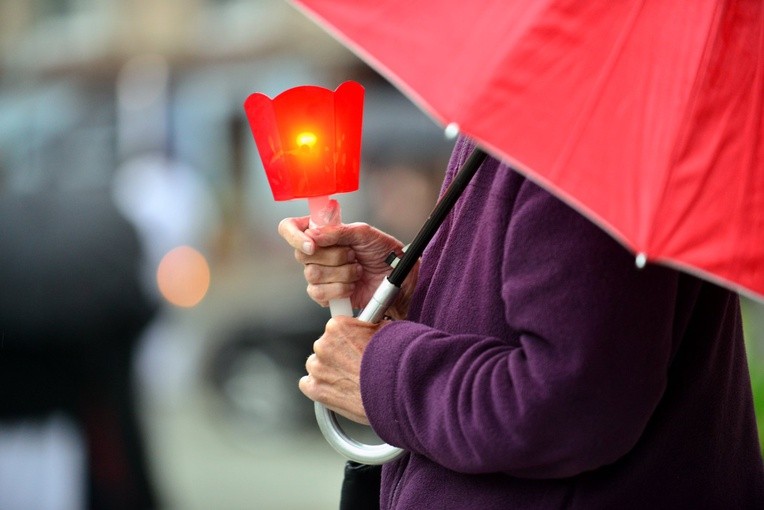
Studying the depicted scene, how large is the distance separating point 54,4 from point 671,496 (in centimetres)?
1632

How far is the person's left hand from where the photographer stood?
178cm

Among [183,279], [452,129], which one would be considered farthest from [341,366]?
[183,279]

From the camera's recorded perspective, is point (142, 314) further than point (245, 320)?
No

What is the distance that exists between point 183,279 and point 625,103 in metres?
7.53

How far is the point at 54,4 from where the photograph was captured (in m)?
16.7

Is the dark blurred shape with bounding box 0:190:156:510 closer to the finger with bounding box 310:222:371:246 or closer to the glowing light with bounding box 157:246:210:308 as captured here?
the finger with bounding box 310:222:371:246

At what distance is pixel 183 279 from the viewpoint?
875cm

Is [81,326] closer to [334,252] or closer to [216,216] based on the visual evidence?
[334,252]

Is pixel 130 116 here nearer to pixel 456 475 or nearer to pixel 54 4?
pixel 54 4

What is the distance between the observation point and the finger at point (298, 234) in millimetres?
1884

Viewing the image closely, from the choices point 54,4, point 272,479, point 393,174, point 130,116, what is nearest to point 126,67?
point 54,4

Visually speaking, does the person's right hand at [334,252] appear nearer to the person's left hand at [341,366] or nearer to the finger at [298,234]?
the finger at [298,234]

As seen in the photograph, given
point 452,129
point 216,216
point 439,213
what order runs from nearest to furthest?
point 452,129 < point 439,213 < point 216,216

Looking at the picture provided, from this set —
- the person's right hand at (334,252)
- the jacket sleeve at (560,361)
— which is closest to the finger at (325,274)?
the person's right hand at (334,252)
